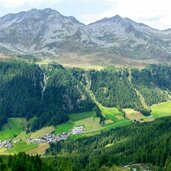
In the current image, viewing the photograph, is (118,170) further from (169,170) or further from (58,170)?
(58,170)

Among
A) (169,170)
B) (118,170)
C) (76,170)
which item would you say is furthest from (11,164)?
(169,170)

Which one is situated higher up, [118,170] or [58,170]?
[58,170]

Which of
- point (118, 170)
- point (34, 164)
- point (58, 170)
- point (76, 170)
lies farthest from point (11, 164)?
point (118, 170)

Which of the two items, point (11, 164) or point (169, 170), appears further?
point (169, 170)

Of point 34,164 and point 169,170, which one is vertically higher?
point 34,164

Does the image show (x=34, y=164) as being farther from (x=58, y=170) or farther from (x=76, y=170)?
(x=76, y=170)

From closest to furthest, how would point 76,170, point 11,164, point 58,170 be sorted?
1. point 11,164
2. point 58,170
3. point 76,170

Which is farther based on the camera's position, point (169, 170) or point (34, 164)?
point (169, 170)

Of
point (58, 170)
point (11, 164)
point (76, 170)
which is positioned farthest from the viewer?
point (76, 170)
